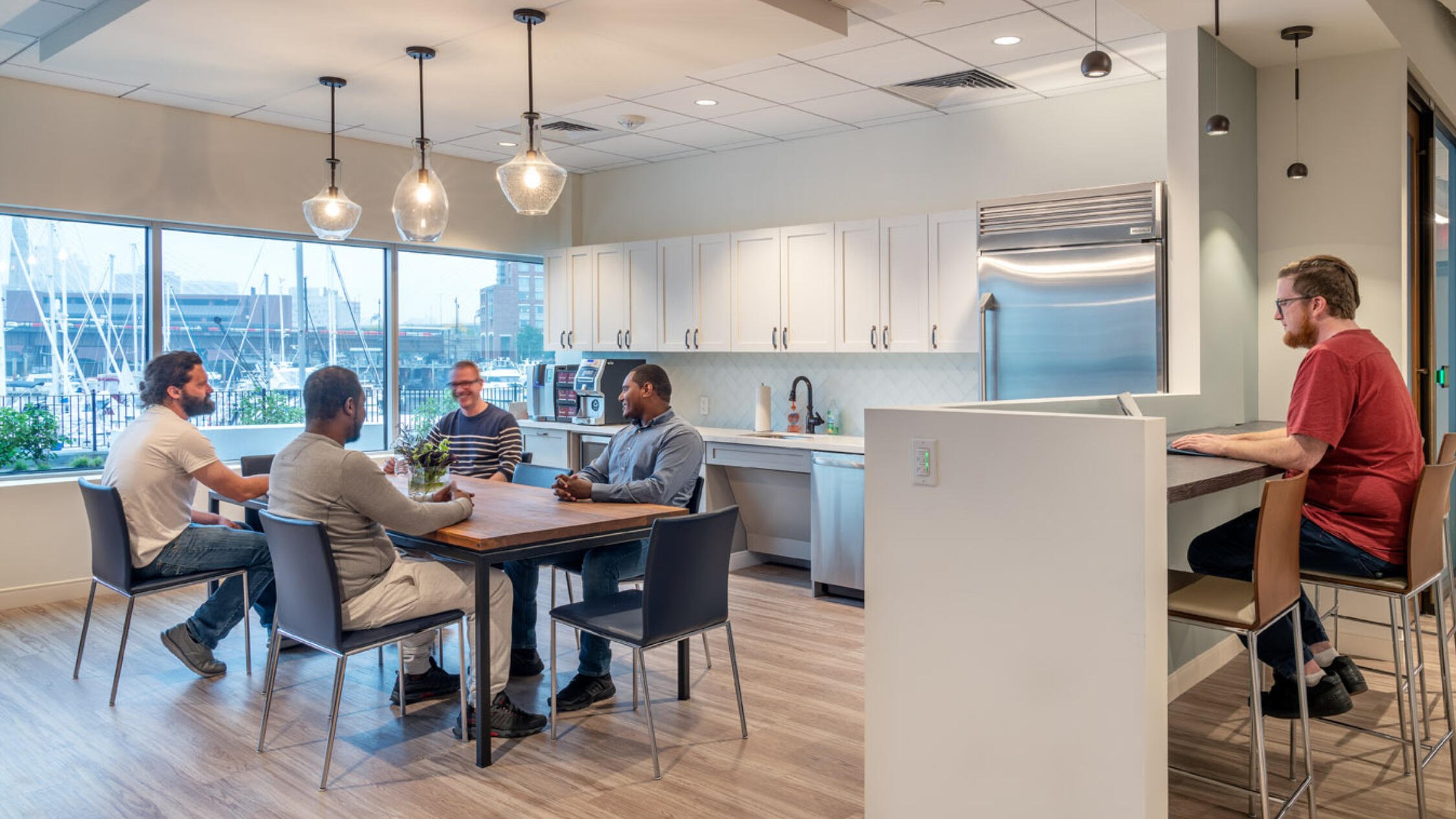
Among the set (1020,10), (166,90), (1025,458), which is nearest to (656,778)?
(1025,458)

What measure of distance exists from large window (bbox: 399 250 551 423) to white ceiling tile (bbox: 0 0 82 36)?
2.66 meters

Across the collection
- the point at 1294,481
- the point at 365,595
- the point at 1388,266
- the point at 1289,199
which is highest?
the point at 1289,199

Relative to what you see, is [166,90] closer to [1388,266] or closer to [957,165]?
[957,165]

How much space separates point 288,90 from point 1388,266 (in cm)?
507

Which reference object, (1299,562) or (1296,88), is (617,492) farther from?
(1296,88)

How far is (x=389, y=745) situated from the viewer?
3.49m

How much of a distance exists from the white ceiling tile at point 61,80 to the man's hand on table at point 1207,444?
16.9 feet

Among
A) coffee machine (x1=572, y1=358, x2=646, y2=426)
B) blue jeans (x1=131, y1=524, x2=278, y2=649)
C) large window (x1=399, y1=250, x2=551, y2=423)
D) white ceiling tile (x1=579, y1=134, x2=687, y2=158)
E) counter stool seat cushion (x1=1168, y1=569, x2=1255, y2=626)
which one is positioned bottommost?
blue jeans (x1=131, y1=524, x2=278, y2=649)

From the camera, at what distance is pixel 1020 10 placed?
13.6 ft

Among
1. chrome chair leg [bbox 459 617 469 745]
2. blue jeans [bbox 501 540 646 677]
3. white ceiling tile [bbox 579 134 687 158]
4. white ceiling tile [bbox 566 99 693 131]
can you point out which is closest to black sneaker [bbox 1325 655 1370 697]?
blue jeans [bbox 501 540 646 677]

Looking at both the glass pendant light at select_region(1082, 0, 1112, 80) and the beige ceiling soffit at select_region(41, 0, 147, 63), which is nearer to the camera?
the glass pendant light at select_region(1082, 0, 1112, 80)

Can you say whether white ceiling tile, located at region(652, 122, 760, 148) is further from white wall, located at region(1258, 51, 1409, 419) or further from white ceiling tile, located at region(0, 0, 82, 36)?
white ceiling tile, located at region(0, 0, 82, 36)

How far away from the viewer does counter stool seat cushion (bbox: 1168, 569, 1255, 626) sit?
Answer: 253 centimetres

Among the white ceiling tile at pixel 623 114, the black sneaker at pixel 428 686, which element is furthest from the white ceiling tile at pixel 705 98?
the black sneaker at pixel 428 686
